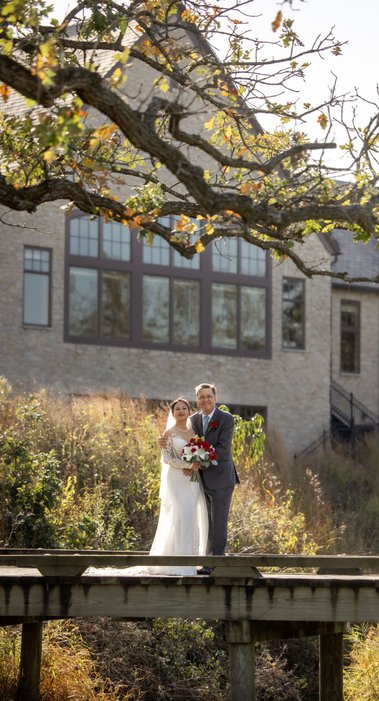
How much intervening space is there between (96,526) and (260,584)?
23.2ft

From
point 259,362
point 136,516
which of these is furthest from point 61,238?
point 136,516

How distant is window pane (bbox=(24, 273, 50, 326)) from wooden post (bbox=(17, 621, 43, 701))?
1741 centimetres

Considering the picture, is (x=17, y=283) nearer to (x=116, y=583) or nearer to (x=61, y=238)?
(x=61, y=238)

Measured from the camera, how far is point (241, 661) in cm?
1211

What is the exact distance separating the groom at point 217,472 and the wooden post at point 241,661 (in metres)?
1.01

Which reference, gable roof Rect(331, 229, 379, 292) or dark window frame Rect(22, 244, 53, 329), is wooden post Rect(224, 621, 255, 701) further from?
gable roof Rect(331, 229, 379, 292)

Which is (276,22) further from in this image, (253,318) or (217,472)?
(253,318)

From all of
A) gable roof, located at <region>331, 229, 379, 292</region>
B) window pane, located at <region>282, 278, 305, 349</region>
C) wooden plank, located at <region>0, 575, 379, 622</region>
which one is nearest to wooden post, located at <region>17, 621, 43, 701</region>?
wooden plank, located at <region>0, 575, 379, 622</region>

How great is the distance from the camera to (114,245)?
3206 centimetres

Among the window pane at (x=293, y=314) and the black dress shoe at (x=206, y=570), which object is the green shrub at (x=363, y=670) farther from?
the window pane at (x=293, y=314)

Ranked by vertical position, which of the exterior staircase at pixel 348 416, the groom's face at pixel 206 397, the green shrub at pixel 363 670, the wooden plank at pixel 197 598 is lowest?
the green shrub at pixel 363 670

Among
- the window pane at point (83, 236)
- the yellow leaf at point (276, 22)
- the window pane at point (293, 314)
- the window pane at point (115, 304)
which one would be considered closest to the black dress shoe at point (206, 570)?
the yellow leaf at point (276, 22)

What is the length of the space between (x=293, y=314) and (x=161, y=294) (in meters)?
4.57

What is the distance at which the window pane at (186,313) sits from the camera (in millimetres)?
33406
